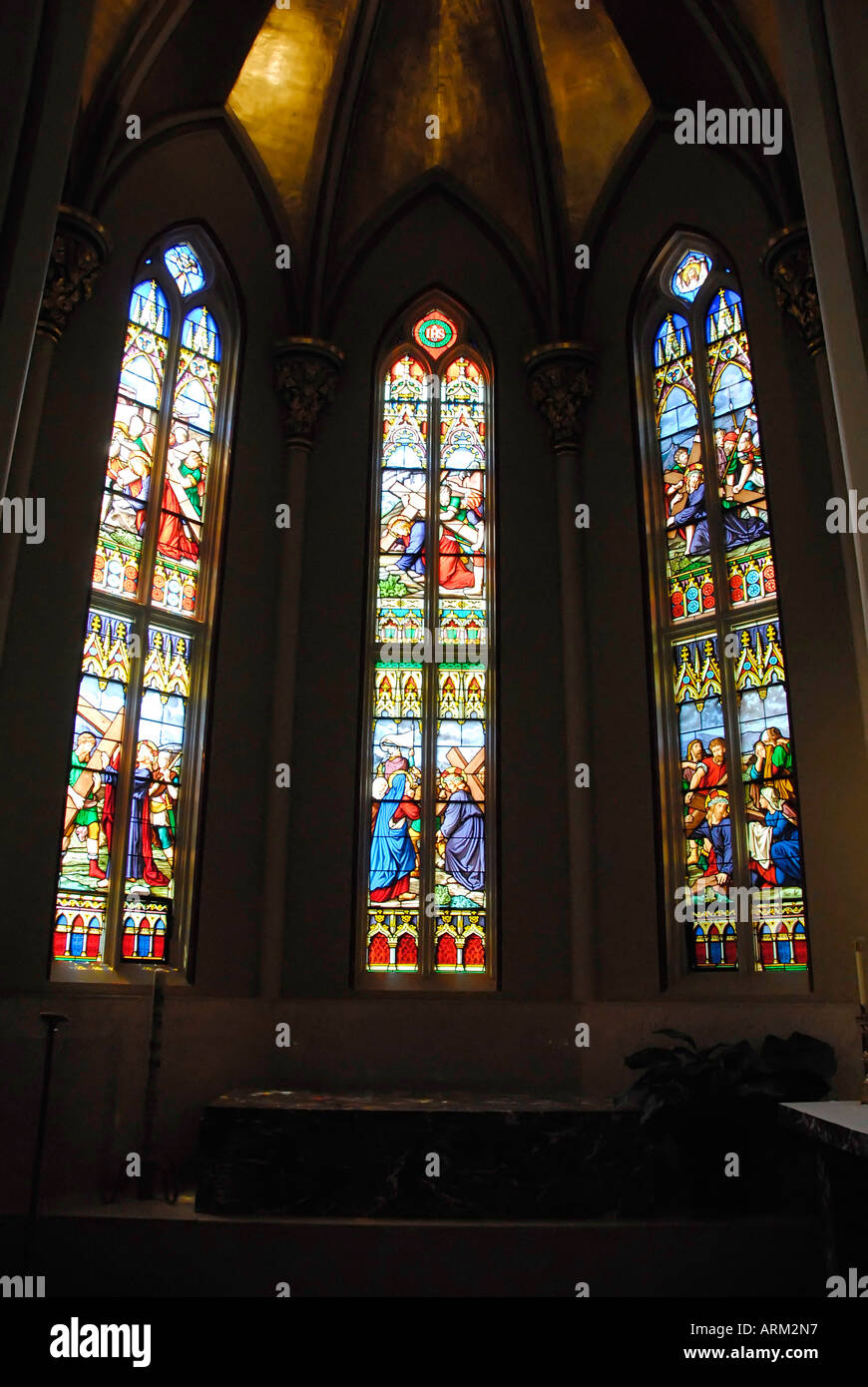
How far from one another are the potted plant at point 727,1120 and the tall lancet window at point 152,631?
3.69 m

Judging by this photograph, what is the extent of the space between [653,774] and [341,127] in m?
6.23

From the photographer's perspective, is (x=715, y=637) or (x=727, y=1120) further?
(x=715, y=637)

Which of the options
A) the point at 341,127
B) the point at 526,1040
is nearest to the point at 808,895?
the point at 526,1040

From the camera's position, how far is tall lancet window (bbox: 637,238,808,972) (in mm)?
7980

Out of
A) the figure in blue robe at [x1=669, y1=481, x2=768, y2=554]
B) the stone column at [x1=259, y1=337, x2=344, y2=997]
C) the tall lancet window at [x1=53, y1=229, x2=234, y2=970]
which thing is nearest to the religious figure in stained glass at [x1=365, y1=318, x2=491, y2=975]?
the stone column at [x1=259, y1=337, x2=344, y2=997]

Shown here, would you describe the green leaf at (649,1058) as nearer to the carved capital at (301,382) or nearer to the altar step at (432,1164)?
the altar step at (432,1164)

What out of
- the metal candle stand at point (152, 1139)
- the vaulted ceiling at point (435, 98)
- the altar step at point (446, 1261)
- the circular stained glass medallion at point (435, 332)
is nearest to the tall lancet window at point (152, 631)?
the metal candle stand at point (152, 1139)

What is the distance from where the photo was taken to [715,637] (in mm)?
8648

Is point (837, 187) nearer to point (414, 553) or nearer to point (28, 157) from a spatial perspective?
point (28, 157)

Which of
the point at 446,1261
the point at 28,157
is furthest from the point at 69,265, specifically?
the point at 446,1261

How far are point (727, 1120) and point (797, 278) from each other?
19.1ft

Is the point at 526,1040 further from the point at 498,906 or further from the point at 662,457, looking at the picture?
the point at 662,457

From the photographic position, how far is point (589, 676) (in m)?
9.03

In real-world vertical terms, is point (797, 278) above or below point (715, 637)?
above
